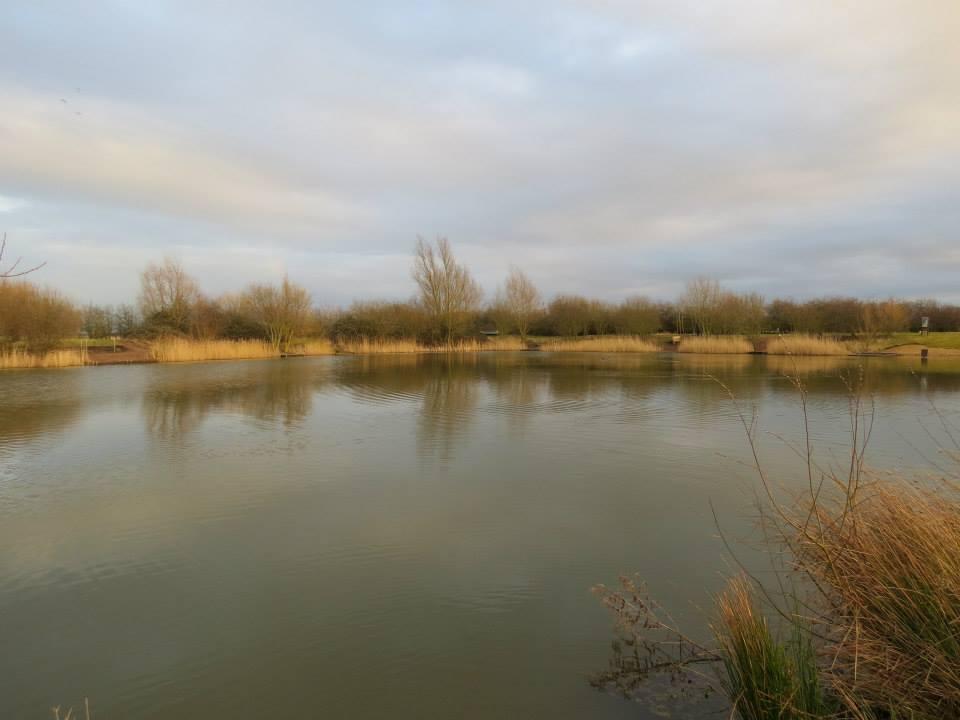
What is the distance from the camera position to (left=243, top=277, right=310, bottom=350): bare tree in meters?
27.6

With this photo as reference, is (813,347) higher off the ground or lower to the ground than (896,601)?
higher

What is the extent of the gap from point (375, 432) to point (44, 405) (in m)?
7.11

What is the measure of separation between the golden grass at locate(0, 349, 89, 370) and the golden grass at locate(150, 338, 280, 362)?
8.61 feet

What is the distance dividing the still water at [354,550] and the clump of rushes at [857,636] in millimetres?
393

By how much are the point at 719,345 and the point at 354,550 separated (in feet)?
103

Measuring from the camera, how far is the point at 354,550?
3.98 metres

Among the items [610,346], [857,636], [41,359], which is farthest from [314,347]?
[857,636]

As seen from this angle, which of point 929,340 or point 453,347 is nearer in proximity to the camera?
point 929,340

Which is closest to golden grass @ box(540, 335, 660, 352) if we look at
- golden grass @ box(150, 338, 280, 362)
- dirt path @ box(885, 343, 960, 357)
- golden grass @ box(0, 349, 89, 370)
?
dirt path @ box(885, 343, 960, 357)

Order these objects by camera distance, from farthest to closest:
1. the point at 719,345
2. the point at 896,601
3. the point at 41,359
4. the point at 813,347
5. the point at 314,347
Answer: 1. the point at 719,345
2. the point at 314,347
3. the point at 813,347
4. the point at 41,359
5. the point at 896,601

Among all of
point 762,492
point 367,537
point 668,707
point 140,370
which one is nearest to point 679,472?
point 762,492

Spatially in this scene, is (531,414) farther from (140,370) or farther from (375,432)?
(140,370)

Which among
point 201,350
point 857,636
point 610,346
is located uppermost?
point 201,350

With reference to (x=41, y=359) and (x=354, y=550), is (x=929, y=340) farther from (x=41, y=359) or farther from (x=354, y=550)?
(x=41, y=359)
